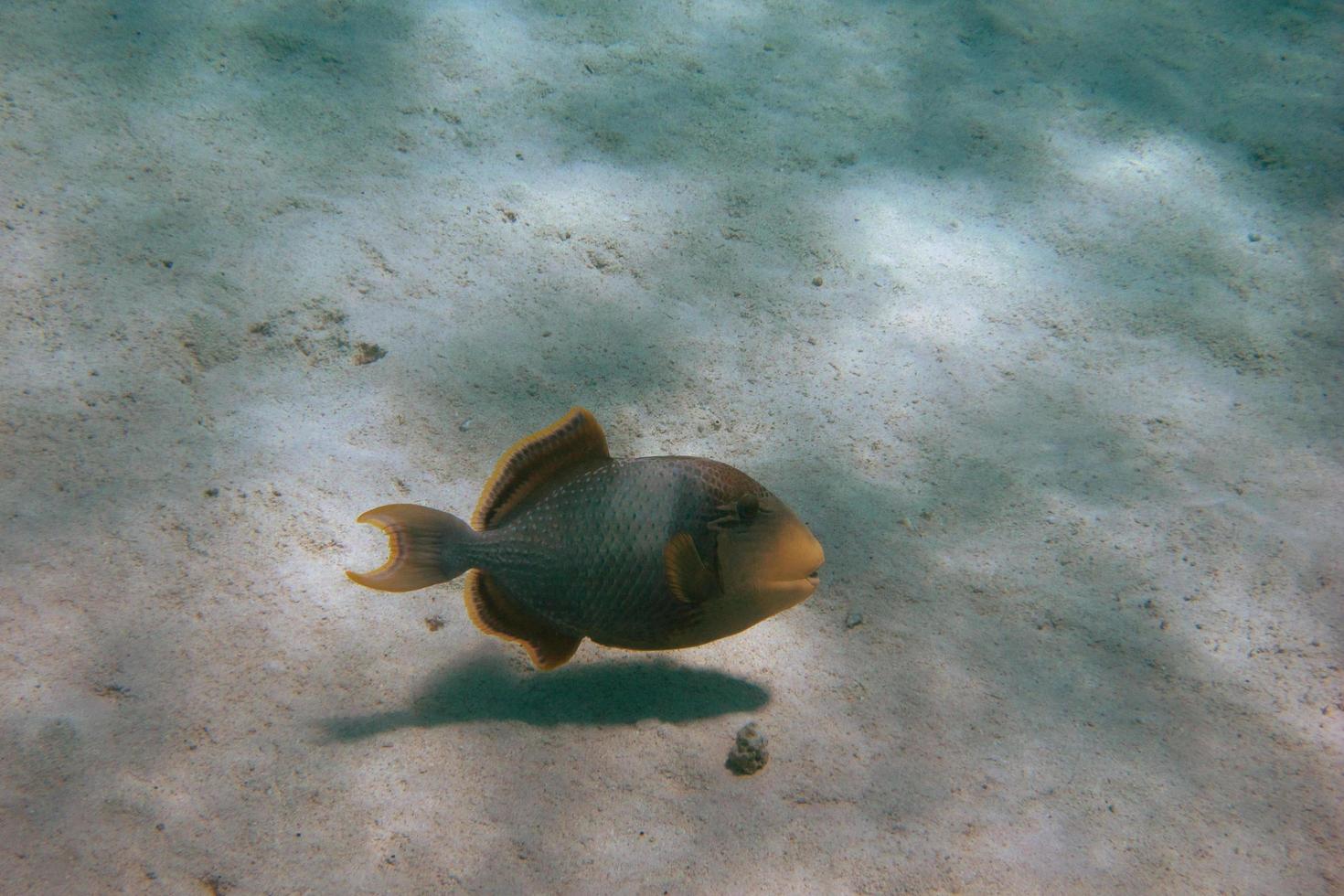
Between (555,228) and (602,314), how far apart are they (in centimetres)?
67

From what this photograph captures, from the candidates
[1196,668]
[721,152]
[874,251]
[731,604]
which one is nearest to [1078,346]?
[874,251]

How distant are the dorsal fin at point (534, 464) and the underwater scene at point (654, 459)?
0.02 m

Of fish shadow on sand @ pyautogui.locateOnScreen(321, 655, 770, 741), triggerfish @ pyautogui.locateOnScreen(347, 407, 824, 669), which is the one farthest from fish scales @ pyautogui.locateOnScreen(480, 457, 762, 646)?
fish shadow on sand @ pyautogui.locateOnScreen(321, 655, 770, 741)

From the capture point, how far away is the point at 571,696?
2.46m

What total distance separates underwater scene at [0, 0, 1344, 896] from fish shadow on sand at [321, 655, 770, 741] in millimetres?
16

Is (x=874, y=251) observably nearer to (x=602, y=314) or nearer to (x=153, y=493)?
(x=602, y=314)

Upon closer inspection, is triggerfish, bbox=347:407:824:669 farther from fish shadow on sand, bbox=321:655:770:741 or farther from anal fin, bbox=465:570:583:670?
fish shadow on sand, bbox=321:655:770:741

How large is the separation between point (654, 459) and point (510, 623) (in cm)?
70

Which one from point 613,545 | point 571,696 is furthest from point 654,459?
point 571,696

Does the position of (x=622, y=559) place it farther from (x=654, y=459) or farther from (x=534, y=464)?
(x=534, y=464)

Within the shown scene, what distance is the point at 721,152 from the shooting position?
4.42m

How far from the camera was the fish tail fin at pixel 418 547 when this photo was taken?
2.09 meters

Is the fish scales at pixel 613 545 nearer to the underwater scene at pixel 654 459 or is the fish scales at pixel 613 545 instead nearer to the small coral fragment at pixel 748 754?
the underwater scene at pixel 654 459

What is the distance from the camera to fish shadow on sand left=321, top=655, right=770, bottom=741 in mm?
2338
